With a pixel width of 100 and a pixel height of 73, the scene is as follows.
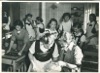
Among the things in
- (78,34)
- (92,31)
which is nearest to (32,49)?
(78,34)

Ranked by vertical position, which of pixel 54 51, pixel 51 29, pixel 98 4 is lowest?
pixel 54 51

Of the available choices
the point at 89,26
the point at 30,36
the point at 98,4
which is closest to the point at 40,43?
the point at 30,36

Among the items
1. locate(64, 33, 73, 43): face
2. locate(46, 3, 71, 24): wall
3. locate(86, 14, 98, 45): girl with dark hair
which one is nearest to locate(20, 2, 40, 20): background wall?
locate(46, 3, 71, 24): wall

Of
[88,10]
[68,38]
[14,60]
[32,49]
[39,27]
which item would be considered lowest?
[14,60]

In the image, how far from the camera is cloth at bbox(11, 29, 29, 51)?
1719mm

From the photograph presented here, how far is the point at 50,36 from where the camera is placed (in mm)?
1724

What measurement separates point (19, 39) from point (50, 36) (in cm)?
30

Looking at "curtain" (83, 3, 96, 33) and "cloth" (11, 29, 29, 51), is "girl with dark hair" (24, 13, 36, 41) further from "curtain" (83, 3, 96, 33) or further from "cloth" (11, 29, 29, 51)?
"curtain" (83, 3, 96, 33)

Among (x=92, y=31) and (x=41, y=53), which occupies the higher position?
(x=92, y=31)

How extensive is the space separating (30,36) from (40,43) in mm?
116

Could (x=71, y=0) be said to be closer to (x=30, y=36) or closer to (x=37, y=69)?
(x=30, y=36)

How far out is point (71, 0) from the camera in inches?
66.9

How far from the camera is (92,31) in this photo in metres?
1.69

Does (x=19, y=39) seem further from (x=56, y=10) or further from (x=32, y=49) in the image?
(x=56, y=10)
